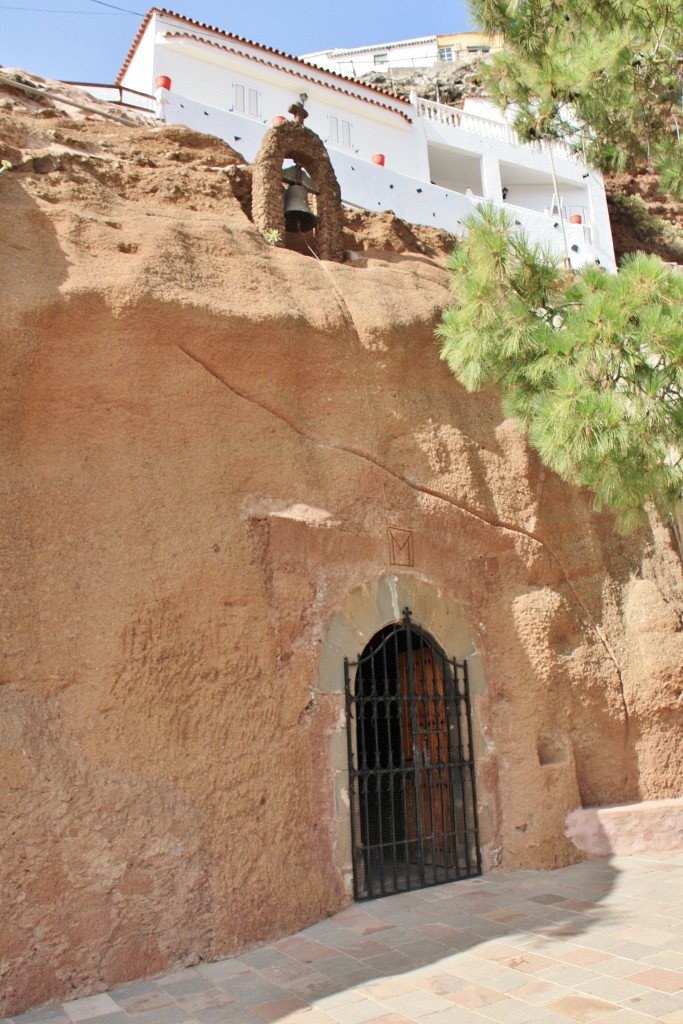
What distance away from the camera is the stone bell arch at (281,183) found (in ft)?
25.5

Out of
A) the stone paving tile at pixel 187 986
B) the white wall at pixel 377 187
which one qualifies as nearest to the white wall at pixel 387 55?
the white wall at pixel 377 187

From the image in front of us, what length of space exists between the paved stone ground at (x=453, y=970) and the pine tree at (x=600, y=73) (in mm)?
6249

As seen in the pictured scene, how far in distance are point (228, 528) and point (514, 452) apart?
3.06 m

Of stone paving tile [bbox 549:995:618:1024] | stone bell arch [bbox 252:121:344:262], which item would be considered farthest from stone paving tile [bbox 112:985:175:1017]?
stone bell arch [bbox 252:121:344:262]

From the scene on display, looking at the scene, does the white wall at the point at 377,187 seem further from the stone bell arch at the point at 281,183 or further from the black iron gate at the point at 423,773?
the black iron gate at the point at 423,773

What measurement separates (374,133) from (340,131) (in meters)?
0.89

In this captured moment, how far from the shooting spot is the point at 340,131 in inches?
684

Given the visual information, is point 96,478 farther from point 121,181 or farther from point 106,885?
point 121,181

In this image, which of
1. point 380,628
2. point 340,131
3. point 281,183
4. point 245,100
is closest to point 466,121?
point 340,131

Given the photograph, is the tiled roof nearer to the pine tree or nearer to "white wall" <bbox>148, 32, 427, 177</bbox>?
"white wall" <bbox>148, 32, 427, 177</bbox>

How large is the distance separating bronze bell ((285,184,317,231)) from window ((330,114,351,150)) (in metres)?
10.2

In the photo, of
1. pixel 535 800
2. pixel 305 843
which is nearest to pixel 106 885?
pixel 305 843

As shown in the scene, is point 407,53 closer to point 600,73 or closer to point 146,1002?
point 600,73

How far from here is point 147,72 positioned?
1549 cm
